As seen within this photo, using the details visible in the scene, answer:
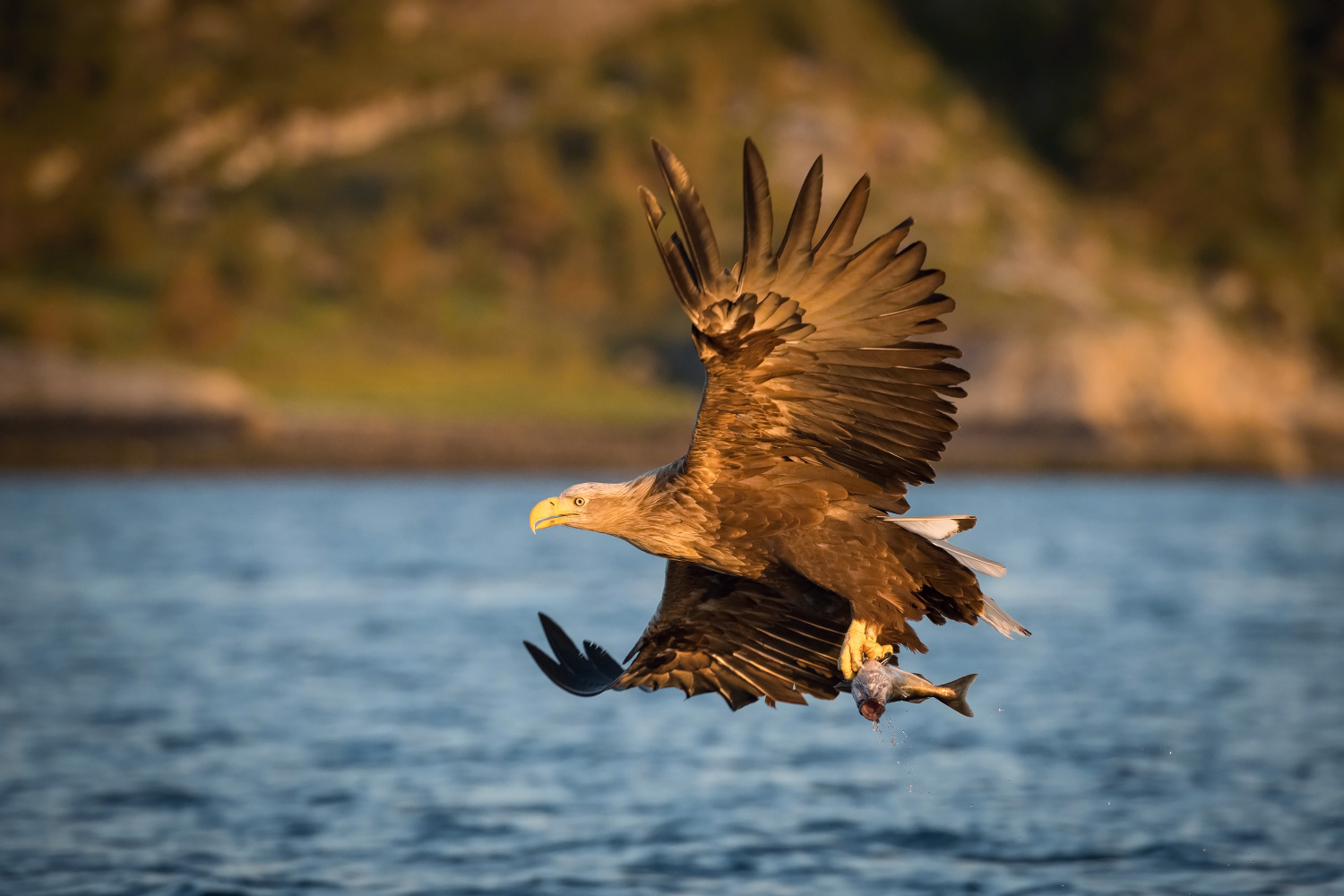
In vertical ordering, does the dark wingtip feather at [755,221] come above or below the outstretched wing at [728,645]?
above

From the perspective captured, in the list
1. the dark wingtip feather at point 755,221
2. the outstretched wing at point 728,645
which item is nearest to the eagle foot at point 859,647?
the outstretched wing at point 728,645

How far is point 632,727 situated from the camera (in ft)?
49.1

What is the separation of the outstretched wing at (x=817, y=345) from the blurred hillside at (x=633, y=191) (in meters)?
47.1

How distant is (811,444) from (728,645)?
5.33 ft

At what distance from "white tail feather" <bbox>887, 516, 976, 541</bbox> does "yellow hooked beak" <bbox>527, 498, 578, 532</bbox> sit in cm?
146

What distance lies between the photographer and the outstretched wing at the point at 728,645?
8.46 m

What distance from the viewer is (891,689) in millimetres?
6914

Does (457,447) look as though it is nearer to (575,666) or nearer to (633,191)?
(633,191)

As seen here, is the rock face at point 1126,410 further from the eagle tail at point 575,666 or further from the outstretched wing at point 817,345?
the outstretched wing at point 817,345

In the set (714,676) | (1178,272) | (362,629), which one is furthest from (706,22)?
(714,676)

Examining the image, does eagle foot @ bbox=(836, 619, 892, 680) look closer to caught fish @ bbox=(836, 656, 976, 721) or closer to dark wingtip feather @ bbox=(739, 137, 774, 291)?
caught fish @ bbox=(836, 656, 976, 721)

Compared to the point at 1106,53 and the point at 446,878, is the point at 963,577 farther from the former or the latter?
the point at 1106,53

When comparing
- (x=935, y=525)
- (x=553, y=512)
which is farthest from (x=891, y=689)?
(x=553, y=512)

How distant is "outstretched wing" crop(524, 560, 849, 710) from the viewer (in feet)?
27.8
